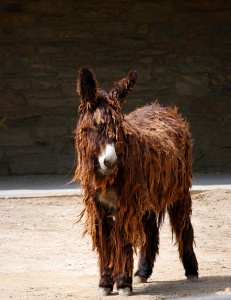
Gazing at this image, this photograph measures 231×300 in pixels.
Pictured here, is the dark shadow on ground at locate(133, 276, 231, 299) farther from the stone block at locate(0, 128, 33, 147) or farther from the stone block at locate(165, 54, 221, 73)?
the stone block at locate(165, 54, 221, 73)

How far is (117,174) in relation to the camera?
239 inches

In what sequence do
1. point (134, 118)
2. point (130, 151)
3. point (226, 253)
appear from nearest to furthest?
point (130, 151)
point (134, 118)
point (226, 253)

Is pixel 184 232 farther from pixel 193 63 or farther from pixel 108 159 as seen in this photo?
pixel 193 63

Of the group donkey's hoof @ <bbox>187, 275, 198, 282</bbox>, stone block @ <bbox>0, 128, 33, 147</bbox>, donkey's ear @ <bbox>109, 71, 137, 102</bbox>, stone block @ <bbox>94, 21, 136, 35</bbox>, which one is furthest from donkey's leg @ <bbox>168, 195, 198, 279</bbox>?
stone block @ <bbox>94, 21, 136, 35</bbox>

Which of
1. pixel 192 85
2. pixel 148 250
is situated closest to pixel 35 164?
pixel 192 85

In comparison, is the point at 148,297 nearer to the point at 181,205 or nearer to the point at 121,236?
the point at 121,236

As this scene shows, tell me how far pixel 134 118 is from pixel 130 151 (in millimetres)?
842

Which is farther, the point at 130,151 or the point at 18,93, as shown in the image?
the point at 18,93

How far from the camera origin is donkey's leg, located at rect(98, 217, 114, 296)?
6.21m

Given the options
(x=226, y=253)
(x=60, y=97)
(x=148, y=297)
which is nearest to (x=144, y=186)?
(x=148, y=297)

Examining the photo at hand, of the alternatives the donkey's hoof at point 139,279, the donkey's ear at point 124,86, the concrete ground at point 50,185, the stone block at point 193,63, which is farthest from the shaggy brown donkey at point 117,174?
the stone block at point 193,63

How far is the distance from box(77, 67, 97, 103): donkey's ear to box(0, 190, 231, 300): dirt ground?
1.40m

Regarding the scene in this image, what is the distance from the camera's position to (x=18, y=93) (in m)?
12.0

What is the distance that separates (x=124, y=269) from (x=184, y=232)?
1042 millimetres
